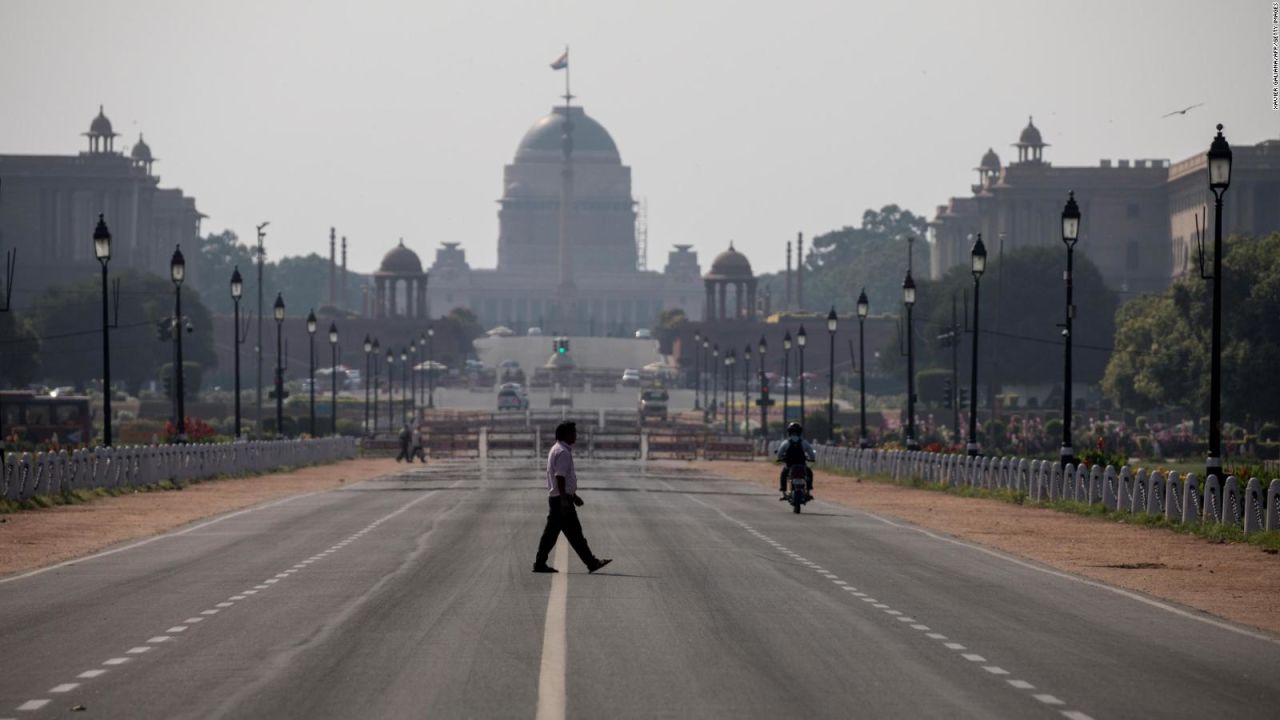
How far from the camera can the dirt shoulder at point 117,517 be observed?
30.2 m

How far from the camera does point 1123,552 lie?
99.8ft

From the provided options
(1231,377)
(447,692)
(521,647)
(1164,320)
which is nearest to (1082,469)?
(521,647)

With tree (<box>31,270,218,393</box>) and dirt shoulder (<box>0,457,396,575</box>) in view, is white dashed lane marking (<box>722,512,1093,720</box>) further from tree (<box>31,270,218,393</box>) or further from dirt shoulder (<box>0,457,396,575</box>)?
tree (<box>31,270,218,393</box>)

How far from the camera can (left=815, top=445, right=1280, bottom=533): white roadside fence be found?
3197 cm

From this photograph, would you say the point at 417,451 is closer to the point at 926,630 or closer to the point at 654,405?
the point at 654,405

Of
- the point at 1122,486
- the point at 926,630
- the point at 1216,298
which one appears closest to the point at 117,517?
the point at 1122,486

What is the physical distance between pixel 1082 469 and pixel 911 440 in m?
25.0

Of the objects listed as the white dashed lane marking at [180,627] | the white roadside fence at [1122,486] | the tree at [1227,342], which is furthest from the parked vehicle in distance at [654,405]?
the white dashed lane marking at [180,627]

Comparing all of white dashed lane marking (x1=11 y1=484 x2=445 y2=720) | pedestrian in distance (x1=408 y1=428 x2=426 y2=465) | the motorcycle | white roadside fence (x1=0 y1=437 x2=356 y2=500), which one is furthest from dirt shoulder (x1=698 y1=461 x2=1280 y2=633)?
pedestrian in distance (x1=408 y1=428 x2=426 y2=465)

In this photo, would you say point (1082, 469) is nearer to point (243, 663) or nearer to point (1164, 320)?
point (243, 663)

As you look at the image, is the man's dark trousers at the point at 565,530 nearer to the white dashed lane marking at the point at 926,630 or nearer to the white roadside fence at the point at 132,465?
the white dashed lane marking at the point at 926,630

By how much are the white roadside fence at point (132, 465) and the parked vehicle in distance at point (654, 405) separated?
58.9 meters

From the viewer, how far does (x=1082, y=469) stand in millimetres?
42406

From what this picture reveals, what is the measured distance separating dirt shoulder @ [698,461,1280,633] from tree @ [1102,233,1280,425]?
→ 56.2m
